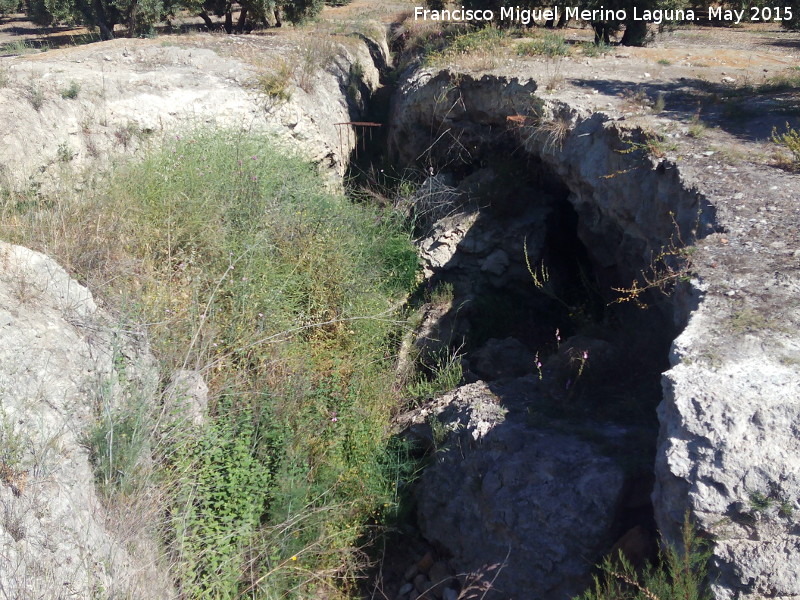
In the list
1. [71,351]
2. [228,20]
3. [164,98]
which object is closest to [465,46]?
[164,98]

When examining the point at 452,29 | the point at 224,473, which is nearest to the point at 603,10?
the point at 452,29

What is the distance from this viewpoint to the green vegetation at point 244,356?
3.63 meters

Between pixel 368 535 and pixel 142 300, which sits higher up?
pixel 142 300

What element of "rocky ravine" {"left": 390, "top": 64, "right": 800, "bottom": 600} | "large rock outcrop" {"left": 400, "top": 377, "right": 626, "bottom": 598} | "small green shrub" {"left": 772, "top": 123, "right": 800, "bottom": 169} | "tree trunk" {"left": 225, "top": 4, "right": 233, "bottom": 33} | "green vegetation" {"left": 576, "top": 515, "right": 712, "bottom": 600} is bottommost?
"large rock outcrop" {"left": 400, "top": 377, "right": 626, "bottom": 598}

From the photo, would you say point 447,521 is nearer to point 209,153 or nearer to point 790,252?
point 790,252

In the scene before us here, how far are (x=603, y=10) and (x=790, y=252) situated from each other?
23.0 feet

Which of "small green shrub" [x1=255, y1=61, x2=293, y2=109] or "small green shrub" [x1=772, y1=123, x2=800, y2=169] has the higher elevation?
"small green shrub" [x1=255, y1=61, x2=293, y2=109]

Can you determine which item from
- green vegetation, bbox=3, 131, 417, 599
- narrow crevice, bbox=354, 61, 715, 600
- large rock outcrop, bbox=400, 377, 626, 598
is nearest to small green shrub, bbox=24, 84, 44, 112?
green vegetation, bbox=3, 131, 417, 599

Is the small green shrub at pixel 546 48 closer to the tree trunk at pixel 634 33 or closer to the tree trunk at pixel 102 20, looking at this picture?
the tree trunk at pixel 634 33

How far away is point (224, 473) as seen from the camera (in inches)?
155

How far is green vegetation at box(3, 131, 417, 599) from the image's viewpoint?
363cm

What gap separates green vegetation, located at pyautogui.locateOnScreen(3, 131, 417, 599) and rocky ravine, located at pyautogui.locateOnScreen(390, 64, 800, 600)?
0.75 m

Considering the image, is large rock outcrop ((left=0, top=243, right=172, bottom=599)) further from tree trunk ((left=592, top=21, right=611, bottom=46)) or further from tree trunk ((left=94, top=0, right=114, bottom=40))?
tree trunk ((left=94, top=0, right=114, bottom=40))

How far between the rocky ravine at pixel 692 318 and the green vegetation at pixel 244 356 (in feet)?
2.45
